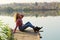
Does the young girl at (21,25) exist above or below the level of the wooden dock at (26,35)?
above

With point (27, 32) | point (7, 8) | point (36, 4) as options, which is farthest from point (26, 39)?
point (36, 4)

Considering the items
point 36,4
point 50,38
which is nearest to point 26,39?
point 50,38

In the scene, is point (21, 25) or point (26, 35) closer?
point (26, 35)

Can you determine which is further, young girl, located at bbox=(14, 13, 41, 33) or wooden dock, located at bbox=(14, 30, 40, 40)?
young girl, located at bbox=(14, 13, 41, 33)

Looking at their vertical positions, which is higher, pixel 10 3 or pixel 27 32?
pixel 10 3

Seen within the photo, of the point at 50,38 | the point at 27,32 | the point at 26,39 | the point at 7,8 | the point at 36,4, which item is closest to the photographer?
the point at 26,39

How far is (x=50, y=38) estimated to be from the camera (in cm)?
1348

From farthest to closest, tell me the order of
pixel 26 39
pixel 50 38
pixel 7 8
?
pixel 7 8
pixel 50 38
pixel 26 39

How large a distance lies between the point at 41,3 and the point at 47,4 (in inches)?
56.6

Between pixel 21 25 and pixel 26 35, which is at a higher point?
pixel 21 25

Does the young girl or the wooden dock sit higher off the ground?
the young girl

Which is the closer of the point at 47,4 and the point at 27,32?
the point at 27,32

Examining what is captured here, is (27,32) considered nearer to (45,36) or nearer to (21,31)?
(21,31)

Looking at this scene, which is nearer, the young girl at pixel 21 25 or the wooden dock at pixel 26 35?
the wooden dock at pixel 26 35
